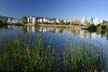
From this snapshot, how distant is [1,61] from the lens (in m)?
6.48

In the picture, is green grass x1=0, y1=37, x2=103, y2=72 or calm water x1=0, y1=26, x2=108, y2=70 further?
calm water x1=0, y1=26, x2=108, y2=70

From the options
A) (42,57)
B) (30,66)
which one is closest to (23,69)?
(30,66)

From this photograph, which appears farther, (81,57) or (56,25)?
(56,25)

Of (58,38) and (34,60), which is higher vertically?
(34,60)

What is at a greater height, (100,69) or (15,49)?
(15,49)

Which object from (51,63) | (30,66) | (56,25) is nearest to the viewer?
(30,66)

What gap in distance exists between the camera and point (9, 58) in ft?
21.4

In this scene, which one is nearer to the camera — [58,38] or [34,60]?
[34,60]

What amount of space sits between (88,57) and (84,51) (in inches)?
15.1

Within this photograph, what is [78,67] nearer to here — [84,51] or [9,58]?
[84,51]

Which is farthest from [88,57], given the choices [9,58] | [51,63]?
[9,58]

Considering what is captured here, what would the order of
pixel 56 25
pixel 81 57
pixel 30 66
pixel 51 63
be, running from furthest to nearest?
pixel 56 25
pixel 81 57
pixel 51 63
pixel 30 66

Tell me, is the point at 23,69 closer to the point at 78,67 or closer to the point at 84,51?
the point at 78,67

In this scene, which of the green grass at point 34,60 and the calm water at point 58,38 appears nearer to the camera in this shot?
the green grass at point 34,60
